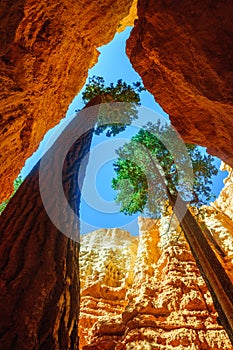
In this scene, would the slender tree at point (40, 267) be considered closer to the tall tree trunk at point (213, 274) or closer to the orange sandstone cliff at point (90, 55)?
the orange sandstone cliff at point (90, 55)

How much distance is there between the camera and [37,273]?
185cm

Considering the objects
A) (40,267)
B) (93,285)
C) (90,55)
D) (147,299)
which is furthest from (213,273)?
(93,285)

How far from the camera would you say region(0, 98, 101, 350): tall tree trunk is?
4.99 ft

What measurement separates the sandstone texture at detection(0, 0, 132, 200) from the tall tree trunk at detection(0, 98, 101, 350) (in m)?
2.09

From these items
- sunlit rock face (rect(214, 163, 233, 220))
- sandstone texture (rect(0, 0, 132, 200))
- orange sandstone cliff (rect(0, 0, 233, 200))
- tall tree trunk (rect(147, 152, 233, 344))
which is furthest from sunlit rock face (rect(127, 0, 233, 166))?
sunlit rock face (rect(214, 163, 233, 220))

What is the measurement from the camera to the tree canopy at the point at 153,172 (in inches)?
414

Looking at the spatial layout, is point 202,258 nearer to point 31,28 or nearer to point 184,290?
point 184,290

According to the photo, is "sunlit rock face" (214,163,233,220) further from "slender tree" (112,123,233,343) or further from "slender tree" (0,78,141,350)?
"slender tree" (0,78,141,350)

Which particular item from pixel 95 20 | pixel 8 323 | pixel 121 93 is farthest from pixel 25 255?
pixel 121 93

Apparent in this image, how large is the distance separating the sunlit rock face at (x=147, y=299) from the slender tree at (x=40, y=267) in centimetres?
759

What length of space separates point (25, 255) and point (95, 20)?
6.47 metres

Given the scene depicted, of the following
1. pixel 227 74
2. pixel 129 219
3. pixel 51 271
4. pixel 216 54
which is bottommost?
pixel 51 271

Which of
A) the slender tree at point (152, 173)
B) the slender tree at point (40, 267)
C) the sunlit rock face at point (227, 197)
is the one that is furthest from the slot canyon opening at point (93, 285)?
the slender tree at point (152, 173)

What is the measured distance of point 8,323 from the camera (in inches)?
57.9
